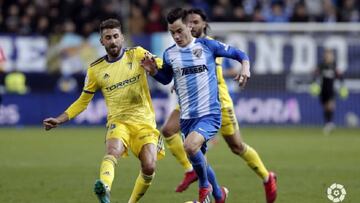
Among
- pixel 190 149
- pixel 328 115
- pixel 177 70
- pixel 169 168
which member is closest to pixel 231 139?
pixel 177 70

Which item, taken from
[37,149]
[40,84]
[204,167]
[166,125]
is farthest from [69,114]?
[40,84]

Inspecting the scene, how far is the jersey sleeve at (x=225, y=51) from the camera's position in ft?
32.7

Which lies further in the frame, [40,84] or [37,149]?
Answer: [40,84]

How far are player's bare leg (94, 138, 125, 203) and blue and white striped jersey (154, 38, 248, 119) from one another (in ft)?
2.72

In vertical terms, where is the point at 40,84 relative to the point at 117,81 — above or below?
below

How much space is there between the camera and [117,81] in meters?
9.99

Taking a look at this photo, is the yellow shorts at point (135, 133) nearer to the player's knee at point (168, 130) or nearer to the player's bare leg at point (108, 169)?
the player's bare leg at point (108, 169)

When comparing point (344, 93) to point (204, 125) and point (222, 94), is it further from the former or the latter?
point (204, 125)

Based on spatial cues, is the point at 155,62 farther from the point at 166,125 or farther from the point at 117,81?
the point at 166,125

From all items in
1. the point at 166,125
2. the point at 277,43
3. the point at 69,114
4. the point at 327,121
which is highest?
the point at 69,114

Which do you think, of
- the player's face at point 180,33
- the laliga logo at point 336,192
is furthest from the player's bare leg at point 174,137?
the player's face at point 180,33

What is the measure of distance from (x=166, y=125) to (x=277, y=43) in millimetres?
13838

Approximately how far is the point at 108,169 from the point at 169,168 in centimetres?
604

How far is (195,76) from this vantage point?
9.92 m
